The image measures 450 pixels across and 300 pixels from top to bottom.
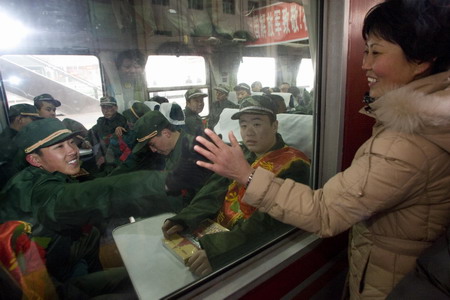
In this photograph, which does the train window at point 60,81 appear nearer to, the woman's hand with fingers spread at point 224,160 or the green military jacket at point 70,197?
the green military jacket at point 70,197

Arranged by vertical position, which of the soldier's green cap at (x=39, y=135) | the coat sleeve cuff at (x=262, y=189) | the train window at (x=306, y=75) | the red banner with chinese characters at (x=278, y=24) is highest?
the red banner with chinese characters at (x=278, y=24)

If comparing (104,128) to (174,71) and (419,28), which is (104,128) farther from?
(419,28)

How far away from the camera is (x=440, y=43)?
1.10 meters

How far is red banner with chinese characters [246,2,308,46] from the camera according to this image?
202 cm

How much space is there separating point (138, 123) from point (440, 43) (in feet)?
7.17

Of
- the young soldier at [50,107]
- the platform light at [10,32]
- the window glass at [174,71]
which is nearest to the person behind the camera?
the platform light at [10,32]

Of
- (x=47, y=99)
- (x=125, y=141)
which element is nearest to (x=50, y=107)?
(x=47, y=99)

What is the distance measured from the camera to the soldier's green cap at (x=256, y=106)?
2.06m

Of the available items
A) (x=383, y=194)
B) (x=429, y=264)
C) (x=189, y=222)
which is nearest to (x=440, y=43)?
(x=383, y=194)

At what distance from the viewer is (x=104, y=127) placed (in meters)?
2.38

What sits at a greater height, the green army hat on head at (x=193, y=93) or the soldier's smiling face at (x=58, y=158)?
the green army hat on head at (x=193, y=93)

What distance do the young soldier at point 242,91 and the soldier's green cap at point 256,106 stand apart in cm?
7

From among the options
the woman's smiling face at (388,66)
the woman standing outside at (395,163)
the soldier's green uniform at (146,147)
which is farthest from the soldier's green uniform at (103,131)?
the woman's smiling face at (388,66)

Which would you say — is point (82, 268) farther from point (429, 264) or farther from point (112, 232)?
point (429, 264)
